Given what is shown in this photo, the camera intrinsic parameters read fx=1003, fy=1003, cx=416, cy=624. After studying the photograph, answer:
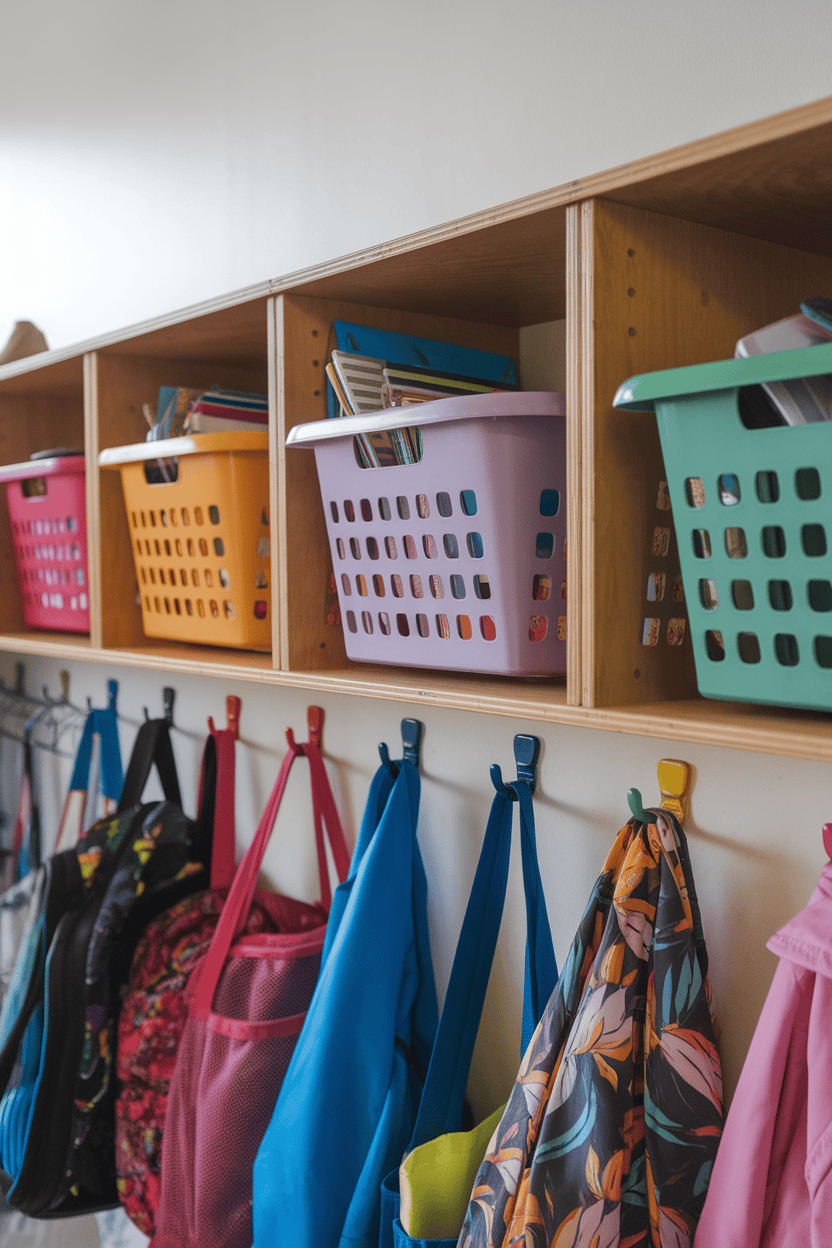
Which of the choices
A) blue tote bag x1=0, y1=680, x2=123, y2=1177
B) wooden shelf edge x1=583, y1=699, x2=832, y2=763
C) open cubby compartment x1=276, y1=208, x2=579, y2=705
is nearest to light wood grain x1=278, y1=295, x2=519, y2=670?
open cubby compartment x1=276, y1=208, x2=579, y2=705

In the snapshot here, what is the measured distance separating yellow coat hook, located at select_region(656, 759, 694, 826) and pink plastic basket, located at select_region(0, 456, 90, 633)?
934mm

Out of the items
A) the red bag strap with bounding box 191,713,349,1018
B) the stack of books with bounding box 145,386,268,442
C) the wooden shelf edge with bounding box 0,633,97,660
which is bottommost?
the red bag strap with bounding box 191,713,349,1018

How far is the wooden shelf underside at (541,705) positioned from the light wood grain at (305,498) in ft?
0.14

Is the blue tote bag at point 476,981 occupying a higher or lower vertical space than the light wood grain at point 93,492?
lower

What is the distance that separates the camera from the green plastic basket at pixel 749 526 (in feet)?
2.25

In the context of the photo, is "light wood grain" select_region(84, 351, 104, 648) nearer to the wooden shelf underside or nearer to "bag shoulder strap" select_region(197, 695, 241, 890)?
the wooden shelf underside

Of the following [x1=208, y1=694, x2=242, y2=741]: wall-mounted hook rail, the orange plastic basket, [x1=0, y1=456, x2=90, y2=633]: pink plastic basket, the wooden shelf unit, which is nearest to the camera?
the wooden shelf unit

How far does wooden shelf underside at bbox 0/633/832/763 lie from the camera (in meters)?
0.71

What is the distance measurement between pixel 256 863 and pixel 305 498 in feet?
1.76

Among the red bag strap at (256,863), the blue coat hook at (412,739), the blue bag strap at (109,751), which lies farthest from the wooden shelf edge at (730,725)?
the blue bag strap at (109,751)

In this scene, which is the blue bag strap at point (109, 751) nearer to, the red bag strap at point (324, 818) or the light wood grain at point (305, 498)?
the red bag strap at point (324, 818)

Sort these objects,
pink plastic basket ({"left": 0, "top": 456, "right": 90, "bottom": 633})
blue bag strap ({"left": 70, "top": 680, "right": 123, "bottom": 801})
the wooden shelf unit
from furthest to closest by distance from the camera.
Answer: blue bag strap ({"left": 70, "top": 680, "right": 123, "bottom": 801})
pink plastic basket ({"left": 0, "top": 456, "right": 90, "bottom": 633})
the wooden shelf unit

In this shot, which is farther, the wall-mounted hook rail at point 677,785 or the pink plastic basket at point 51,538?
the pink plastic basket at point 51,538

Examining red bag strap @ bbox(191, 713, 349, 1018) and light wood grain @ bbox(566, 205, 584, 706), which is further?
red bag strap @ bbox(191, 713, 349, 1018)
